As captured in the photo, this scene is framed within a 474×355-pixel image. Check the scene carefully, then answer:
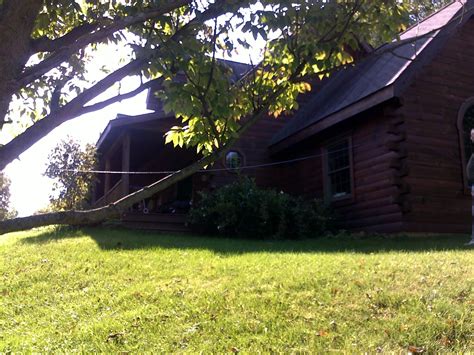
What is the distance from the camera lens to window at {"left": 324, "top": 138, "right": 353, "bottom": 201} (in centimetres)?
1357

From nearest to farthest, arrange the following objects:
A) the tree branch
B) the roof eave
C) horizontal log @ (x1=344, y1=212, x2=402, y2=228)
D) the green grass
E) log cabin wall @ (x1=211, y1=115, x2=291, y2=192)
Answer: the tree branch, the green grass, the roof eave, horizontal log @ (x1=344, y1=212, x2=402, y2=228), log cabin wall @ (x1=211, y1=115, x2=291, y2=192)

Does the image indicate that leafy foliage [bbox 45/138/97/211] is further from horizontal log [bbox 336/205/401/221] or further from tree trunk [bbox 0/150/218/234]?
tree trunk [bbox 0/150/218/234]

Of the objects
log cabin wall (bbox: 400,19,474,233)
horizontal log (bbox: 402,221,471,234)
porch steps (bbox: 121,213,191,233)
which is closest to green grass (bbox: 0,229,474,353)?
horizontal log (bbox: 402,221,471,234)

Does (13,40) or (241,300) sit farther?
(241,300)

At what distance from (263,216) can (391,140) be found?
3300 mm

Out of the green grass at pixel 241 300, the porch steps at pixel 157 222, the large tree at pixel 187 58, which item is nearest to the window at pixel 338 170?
the porch steps at pixel 157 222

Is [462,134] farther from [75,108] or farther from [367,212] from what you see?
[75,108]

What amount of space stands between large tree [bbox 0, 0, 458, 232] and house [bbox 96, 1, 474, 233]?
712 centimetres

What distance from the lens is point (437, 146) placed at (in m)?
12.4

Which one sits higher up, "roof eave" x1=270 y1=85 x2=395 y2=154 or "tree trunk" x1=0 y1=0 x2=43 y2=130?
"roof eave" x1=270 y1=85 x2=395 y2=154

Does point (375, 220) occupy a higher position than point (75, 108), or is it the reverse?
point (75, 108)

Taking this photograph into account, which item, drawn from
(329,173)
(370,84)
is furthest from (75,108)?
(329,173)

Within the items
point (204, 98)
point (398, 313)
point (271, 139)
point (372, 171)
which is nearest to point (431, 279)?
point (398, 313)

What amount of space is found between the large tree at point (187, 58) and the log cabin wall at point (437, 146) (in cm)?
822
